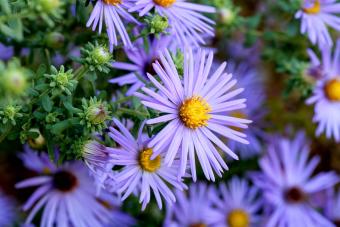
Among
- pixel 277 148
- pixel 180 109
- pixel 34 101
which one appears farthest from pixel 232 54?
pixel 34 101

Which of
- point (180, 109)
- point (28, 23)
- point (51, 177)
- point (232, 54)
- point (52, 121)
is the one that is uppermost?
point (232, 54)

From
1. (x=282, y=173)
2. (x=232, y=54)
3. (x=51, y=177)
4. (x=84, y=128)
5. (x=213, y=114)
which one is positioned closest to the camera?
(x=84, y=128)

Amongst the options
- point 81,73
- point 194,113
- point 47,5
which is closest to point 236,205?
point 194,113

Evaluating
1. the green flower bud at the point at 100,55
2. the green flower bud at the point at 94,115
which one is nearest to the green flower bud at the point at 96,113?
the green flower bud at the point at 94,115

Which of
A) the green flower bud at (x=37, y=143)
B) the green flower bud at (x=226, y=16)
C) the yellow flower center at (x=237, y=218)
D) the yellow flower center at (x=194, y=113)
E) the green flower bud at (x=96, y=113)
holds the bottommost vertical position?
the yellow flower center at (x=237, y=218)

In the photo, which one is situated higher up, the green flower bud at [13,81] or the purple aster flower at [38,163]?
the green flower bud at [13,81]

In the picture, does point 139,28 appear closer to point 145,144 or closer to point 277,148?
point 145,144

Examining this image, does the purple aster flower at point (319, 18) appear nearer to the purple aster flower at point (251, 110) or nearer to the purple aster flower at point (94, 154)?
the purple aster flower at point (251, 110)

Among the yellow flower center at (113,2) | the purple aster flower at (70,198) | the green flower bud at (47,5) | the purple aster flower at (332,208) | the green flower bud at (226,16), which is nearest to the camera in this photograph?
the green flower bud at (47,5)
